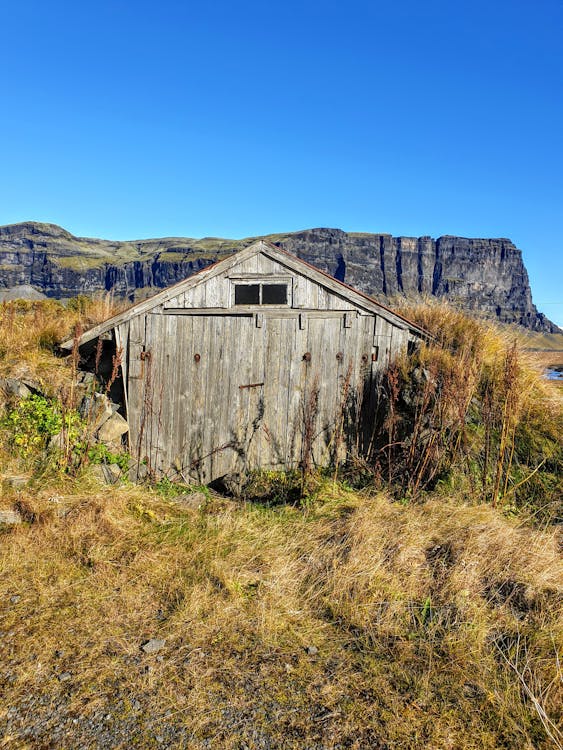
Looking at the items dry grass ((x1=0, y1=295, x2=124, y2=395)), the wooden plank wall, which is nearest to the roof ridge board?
the wooden plank wall

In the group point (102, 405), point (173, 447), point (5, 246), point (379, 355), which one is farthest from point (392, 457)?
point (5, 246)

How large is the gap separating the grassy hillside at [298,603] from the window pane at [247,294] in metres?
3.32

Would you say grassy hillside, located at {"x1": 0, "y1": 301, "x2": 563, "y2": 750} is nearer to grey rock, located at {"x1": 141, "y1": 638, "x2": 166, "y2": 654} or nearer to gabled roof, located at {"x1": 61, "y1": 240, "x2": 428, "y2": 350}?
grey rock, located at {"x1": 141, "y1": 638, "x2": 166, "y2": 654}

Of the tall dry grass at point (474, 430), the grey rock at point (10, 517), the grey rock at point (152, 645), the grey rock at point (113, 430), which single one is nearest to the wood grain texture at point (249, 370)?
the grey rock at point (113, 430)

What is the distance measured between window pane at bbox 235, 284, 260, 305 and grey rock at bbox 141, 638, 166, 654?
5559 mm

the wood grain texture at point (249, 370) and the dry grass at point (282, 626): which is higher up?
the wood grain texture at point (249, 370)

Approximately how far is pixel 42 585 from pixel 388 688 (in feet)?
9.80

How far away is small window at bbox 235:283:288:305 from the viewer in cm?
771

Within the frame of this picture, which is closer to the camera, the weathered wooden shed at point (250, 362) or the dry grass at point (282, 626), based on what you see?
the dry grass at point (282, 626)

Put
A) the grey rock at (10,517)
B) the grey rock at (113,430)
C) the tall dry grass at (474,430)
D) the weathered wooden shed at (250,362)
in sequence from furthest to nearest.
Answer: the weathered wooden shed at (250,362)
the grey rock at (113,430)
the tall dry grass at (474,430)
the grey rock at (10,517)

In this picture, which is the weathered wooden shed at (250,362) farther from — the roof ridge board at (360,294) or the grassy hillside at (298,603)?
the grassy hillside at (298,603)

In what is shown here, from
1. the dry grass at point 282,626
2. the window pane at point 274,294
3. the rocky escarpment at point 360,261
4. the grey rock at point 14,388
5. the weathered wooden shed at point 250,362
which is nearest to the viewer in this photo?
the dry grass at point 282,626

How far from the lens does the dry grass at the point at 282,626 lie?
8.64ft

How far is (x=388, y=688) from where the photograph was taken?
115 inches
